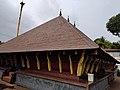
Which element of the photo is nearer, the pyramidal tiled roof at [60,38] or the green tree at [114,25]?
the pyramidal tiled roof at [60,38]

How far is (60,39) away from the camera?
24.2 ft

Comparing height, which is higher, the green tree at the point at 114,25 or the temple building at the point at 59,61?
the green tree at the point at 114,25

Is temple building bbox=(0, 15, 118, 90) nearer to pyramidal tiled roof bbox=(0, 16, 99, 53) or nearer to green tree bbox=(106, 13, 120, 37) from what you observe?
pyramidal tiled roof bbox=(0, 16, 99, 53)

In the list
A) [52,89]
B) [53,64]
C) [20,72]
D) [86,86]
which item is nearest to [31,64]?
[20,72]

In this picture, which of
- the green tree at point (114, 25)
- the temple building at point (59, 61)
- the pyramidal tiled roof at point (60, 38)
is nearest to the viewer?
the temple building at point (59, 61)

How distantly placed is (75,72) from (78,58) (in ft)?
2.06

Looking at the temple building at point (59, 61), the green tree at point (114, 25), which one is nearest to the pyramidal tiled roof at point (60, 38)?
the temple building at point (59, 61)

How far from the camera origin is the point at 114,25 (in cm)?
3672

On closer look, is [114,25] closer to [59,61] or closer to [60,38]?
[60,38]

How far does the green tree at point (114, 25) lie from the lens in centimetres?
3639

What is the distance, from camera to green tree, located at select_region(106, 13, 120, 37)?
119 ft

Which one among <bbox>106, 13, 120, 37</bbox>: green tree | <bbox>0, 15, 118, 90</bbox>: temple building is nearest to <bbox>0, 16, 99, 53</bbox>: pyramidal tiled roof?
<bbox>0, 15, 118, 90</bbox>: temple building

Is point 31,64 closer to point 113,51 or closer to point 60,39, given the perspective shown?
point 60,39

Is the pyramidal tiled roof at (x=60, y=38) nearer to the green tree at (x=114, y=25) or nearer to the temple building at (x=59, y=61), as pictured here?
the temple building at (x=59, y=61)
